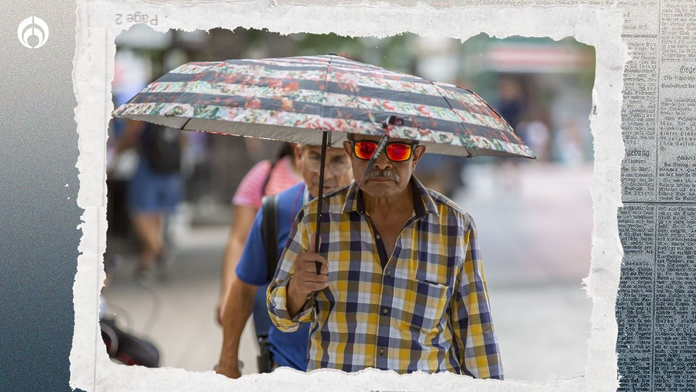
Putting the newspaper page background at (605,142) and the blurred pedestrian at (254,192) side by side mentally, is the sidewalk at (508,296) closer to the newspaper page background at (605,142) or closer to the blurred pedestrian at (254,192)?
the newspaper page background at (605,142)

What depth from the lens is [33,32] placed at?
12.8ft

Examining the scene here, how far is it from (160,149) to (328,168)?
210 inches

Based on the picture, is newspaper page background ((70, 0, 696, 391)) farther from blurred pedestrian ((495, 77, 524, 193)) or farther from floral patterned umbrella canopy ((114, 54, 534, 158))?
blurred pedestrian ((495, 77, 524, 193))

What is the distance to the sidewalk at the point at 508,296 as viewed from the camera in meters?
6.32

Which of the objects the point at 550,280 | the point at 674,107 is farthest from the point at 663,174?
the point at 550,280

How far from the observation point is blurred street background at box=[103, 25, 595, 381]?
22.2 feet

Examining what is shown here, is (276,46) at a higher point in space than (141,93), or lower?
higher

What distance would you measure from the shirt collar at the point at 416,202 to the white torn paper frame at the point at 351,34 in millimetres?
1065

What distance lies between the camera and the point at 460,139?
257cm

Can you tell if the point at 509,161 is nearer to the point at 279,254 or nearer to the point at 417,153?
the point at 279,254

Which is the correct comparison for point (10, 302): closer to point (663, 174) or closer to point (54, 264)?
point (54, 264)

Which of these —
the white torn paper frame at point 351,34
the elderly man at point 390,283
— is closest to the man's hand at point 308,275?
the elderly man at point 390,283

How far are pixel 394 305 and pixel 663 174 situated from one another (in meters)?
1.70

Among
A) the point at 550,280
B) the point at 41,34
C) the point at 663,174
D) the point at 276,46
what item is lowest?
the point at 550,280
